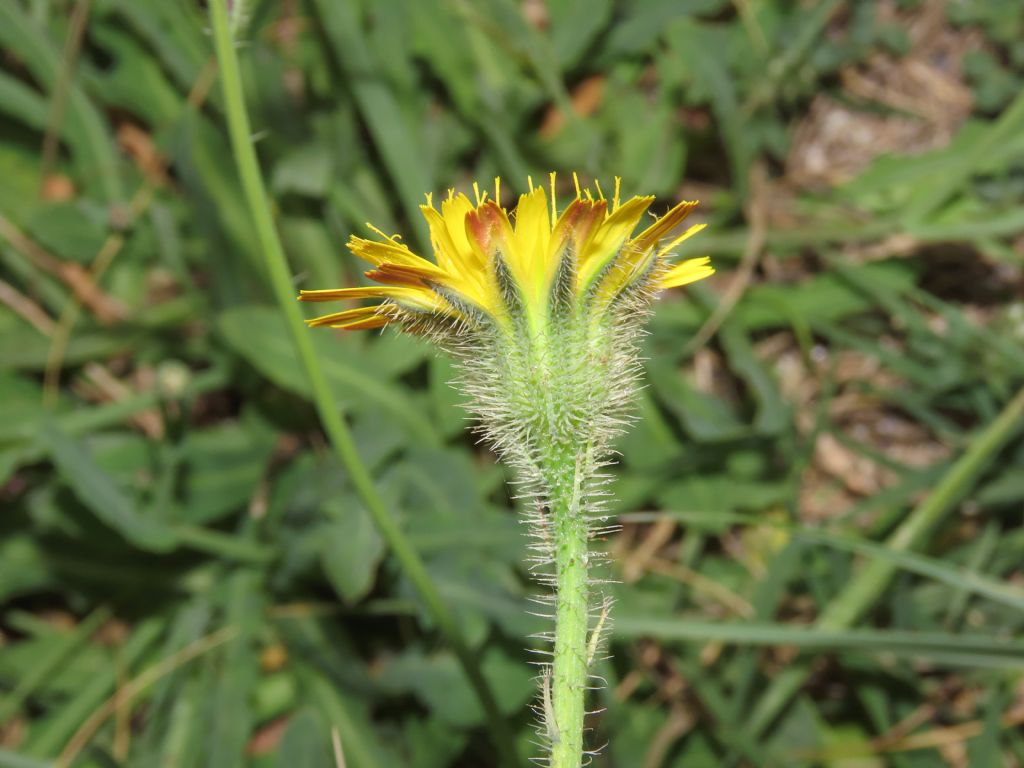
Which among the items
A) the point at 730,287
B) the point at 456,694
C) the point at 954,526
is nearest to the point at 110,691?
the point at 456,694

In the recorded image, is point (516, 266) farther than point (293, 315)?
No

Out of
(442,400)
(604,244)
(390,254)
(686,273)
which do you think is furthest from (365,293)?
(442,400)

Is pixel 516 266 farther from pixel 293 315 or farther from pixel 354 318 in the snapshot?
pixel 293 315

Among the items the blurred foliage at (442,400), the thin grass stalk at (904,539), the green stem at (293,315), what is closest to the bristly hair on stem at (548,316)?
the green stem at (293,315)

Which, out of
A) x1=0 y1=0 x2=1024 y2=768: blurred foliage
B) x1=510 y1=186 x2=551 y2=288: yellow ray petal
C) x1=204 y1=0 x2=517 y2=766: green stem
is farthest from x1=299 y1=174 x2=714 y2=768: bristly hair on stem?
x1=0 y1=0 x2=1024 y2=768: blurred foliage

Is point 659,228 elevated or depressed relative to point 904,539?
depressed

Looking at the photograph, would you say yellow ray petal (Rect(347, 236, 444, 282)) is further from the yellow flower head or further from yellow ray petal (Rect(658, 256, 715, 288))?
yellow ray petal (Rect(658, 256, 715, 288))

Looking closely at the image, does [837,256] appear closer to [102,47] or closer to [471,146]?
[471,146]
